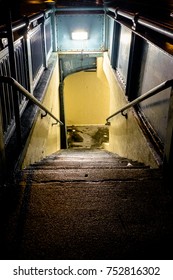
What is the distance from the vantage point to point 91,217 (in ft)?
7.95

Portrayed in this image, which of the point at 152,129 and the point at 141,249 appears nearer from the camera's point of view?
the point at 141,249

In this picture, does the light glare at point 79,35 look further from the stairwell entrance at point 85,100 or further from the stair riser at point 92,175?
the stair riser at point 92,175

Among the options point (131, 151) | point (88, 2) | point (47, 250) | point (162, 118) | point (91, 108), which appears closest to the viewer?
point (47, 250)

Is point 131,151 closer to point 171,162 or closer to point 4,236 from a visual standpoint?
point 171,162

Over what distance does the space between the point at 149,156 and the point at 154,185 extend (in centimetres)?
104

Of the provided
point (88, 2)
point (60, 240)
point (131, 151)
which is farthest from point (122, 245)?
point (88, 2)

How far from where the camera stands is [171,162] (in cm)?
303

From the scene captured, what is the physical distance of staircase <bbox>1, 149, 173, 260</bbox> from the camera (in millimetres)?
2043

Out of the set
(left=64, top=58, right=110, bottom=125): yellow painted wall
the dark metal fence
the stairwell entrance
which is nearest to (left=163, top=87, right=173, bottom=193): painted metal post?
the dark metal fence

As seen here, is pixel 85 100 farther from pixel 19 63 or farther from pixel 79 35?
pixel 19 63

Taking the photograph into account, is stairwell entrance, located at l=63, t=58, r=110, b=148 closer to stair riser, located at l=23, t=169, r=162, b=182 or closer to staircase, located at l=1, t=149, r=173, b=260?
stair riser, located at l=23, t=169, r=162, b=182

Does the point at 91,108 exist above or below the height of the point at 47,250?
below

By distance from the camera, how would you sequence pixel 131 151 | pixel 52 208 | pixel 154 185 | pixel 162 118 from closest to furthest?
pixel 52 208 < pixel 154 185 < pixel 162 118 < pixel 131 151

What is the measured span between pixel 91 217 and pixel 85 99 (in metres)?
12.9
